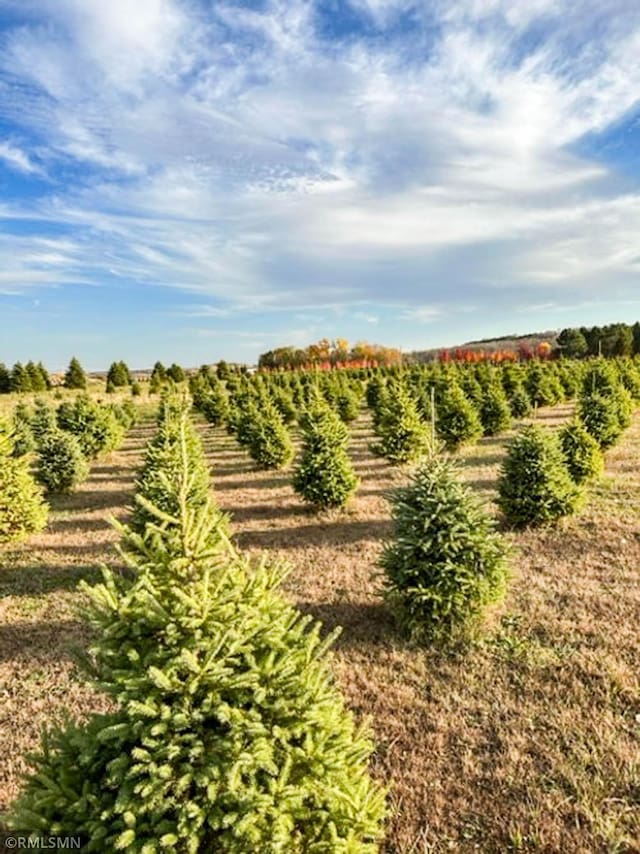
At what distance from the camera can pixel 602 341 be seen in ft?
249

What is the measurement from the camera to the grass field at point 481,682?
4.05 meters

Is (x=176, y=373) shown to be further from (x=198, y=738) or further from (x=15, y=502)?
(x=198, y=738)

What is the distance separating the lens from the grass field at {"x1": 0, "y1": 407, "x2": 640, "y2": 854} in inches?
159

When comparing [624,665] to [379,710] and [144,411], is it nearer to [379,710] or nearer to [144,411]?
[379,710]

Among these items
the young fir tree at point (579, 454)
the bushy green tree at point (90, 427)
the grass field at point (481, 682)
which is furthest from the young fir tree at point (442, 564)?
the bushy green tree at point (90, 427)

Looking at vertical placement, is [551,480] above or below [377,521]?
above

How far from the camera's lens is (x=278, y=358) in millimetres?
93062

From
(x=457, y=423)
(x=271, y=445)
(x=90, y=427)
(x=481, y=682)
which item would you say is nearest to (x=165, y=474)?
(x=481, y=682)

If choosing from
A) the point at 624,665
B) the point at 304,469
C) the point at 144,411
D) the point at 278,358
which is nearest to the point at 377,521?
the point at 304,469

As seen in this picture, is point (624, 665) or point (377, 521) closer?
point (624, 665)

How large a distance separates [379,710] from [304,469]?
7500mm

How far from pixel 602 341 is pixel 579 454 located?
240ft

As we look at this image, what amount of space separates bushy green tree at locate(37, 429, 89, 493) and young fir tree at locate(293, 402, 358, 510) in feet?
26.5

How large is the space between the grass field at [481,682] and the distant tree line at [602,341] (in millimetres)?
70349
